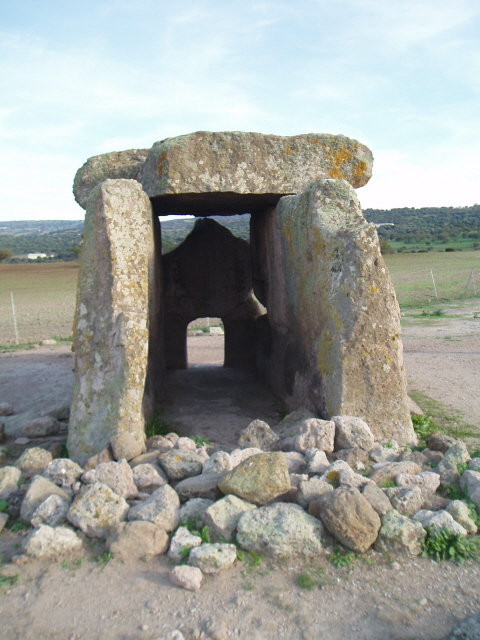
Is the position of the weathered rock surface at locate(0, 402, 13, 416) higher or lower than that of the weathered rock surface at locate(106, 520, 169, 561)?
lower

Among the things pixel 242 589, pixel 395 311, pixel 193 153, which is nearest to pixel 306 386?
pixel 395 311

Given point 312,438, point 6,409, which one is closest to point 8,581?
point 312,438

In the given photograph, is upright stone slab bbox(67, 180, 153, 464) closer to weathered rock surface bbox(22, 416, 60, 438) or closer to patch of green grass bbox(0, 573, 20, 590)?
weathered rock surface bbox(22, 416, 60, 438)

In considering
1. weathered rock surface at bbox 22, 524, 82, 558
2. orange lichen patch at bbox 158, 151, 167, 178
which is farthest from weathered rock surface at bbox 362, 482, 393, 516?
orange lichen patch at bbox 158, 151, 167, 178

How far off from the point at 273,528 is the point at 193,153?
4.18 metres

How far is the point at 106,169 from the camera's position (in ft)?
23.3

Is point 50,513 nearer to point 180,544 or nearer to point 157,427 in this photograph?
point 180,544

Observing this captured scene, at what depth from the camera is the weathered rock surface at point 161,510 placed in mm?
3635

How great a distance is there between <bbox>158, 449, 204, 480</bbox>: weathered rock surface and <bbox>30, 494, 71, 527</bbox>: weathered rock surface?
2.51ft

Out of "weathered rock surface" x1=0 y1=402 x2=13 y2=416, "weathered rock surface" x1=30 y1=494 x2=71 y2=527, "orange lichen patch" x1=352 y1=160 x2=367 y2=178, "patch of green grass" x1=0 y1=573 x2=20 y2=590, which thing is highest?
"orange lichen patch" x1=352 y1=160 x2=367 y2=178

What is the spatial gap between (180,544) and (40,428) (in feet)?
9.88

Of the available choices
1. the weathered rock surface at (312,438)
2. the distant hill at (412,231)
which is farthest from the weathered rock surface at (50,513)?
the distant hill at (412,231)

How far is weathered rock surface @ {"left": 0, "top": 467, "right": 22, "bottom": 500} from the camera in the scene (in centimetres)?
421

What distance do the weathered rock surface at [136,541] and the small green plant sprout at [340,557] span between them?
3.22ft
